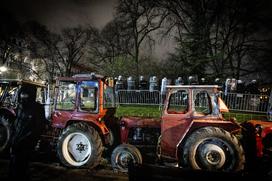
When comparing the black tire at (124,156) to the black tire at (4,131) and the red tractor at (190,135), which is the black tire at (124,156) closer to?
the red tractor at (190,135)

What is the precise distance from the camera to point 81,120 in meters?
9.70

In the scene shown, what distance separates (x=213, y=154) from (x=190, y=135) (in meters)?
0.76

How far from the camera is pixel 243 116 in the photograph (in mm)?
16281

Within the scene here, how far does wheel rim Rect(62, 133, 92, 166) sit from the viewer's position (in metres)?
9.54

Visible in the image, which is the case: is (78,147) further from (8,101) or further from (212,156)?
(212,156)

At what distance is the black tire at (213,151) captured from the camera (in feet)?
26.5

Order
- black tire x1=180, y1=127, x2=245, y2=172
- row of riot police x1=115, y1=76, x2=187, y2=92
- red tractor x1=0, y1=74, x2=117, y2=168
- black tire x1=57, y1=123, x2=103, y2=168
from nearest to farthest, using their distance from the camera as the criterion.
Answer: black tire x1=180, y1=127, x2=245, y2=172 < black tire x1=57, y1=123, x2=103, y2=168 < red tractor x1=0, y1=74, x2=117, y2=168 < row of riot police x1=115, y1=76, x2=187, y2=92

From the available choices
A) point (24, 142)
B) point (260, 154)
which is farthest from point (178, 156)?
point (24, 142)

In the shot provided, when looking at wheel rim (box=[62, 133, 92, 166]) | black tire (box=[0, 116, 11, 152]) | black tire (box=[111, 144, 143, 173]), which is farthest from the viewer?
black tire (box=[0, 116, 11, 152])

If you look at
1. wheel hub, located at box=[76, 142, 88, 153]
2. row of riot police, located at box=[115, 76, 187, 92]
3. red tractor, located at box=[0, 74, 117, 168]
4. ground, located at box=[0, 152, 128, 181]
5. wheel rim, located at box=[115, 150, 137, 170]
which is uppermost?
row of riot police, located at box=[115, 76, 187, 92]

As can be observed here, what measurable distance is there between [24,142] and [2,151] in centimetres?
492

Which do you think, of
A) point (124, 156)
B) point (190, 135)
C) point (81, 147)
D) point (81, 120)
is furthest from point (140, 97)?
point (190, 135)

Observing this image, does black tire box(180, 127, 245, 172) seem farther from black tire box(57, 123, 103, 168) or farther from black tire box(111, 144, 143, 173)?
black tire box(57, 123, 103, 168)

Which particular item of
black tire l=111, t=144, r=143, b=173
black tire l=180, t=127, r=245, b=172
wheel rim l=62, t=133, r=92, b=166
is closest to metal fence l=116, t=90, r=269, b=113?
wheel rim l=62, t=133, r=92, b=166
